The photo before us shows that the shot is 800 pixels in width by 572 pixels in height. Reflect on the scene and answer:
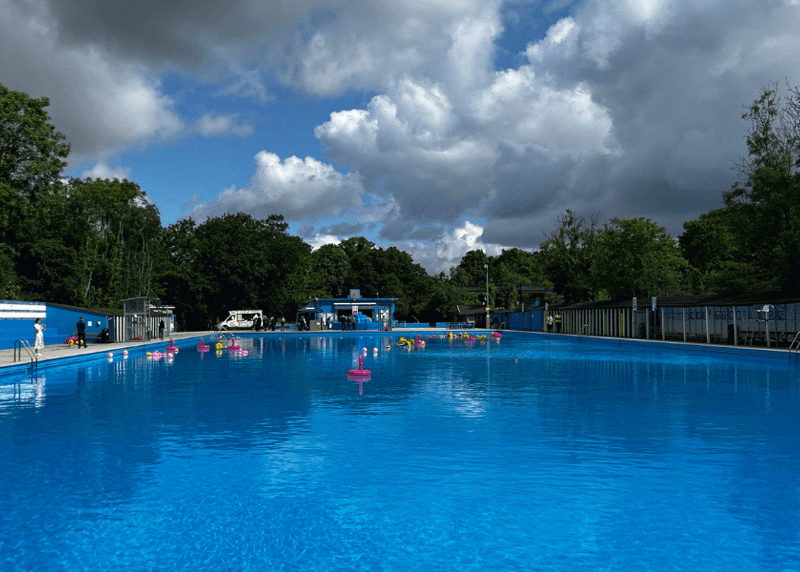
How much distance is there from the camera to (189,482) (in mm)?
7305

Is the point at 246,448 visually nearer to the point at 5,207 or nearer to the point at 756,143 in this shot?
the point at 5,207

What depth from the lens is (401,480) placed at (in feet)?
24.1

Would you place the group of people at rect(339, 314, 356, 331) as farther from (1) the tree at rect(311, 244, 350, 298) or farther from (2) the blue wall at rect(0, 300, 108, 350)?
(1) the tree at rect(311, 244, 350, 298)

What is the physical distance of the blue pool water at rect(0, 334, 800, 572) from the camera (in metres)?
5.29

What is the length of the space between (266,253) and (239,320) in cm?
802

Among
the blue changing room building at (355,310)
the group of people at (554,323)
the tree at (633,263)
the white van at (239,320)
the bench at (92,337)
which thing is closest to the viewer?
the bench at (92,337)

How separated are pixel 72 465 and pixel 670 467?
769cm

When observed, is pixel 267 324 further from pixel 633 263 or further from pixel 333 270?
pixel 633 263

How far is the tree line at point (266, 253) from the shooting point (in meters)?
36.9

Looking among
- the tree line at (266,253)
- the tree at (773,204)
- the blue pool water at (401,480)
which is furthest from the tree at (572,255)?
the blue pool water at (401,480)

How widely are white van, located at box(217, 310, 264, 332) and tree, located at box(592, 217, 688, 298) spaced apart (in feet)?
114

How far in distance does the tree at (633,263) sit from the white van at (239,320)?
34.7 m

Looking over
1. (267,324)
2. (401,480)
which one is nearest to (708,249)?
(267,324)

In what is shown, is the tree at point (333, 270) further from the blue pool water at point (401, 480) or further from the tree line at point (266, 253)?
the blue pool water at point (401, 480)
